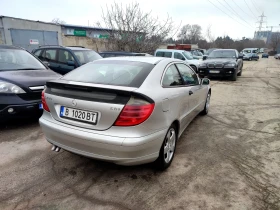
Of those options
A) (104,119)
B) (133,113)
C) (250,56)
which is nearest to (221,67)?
(133,113)

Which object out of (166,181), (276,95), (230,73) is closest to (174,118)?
(166,181)

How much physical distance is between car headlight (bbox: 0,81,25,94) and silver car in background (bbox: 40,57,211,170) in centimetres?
154

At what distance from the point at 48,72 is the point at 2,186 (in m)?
3.05

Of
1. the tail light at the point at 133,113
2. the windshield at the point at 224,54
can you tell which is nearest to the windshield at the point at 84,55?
the tail light at the point at 133,113

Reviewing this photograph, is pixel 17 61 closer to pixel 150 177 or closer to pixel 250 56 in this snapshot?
pixel 150 177

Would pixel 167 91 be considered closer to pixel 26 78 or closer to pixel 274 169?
pixel 274 169

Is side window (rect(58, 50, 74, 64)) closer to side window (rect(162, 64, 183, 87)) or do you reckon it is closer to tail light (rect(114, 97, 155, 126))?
side window (rect(162, 64, 183, 87))

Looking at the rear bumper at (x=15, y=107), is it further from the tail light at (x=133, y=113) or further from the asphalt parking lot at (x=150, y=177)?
the tail light at (x=133, y=113)

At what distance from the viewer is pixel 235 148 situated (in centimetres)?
377

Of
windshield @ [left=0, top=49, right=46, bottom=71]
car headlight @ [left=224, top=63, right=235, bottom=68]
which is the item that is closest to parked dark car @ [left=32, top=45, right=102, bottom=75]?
windshield @ [left=0, top=49, right=46, bottom=71]

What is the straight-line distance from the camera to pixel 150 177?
2840 millimetres

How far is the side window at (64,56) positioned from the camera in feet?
23.8

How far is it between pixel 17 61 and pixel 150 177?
428 cm

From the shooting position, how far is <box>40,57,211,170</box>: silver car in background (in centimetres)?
234
